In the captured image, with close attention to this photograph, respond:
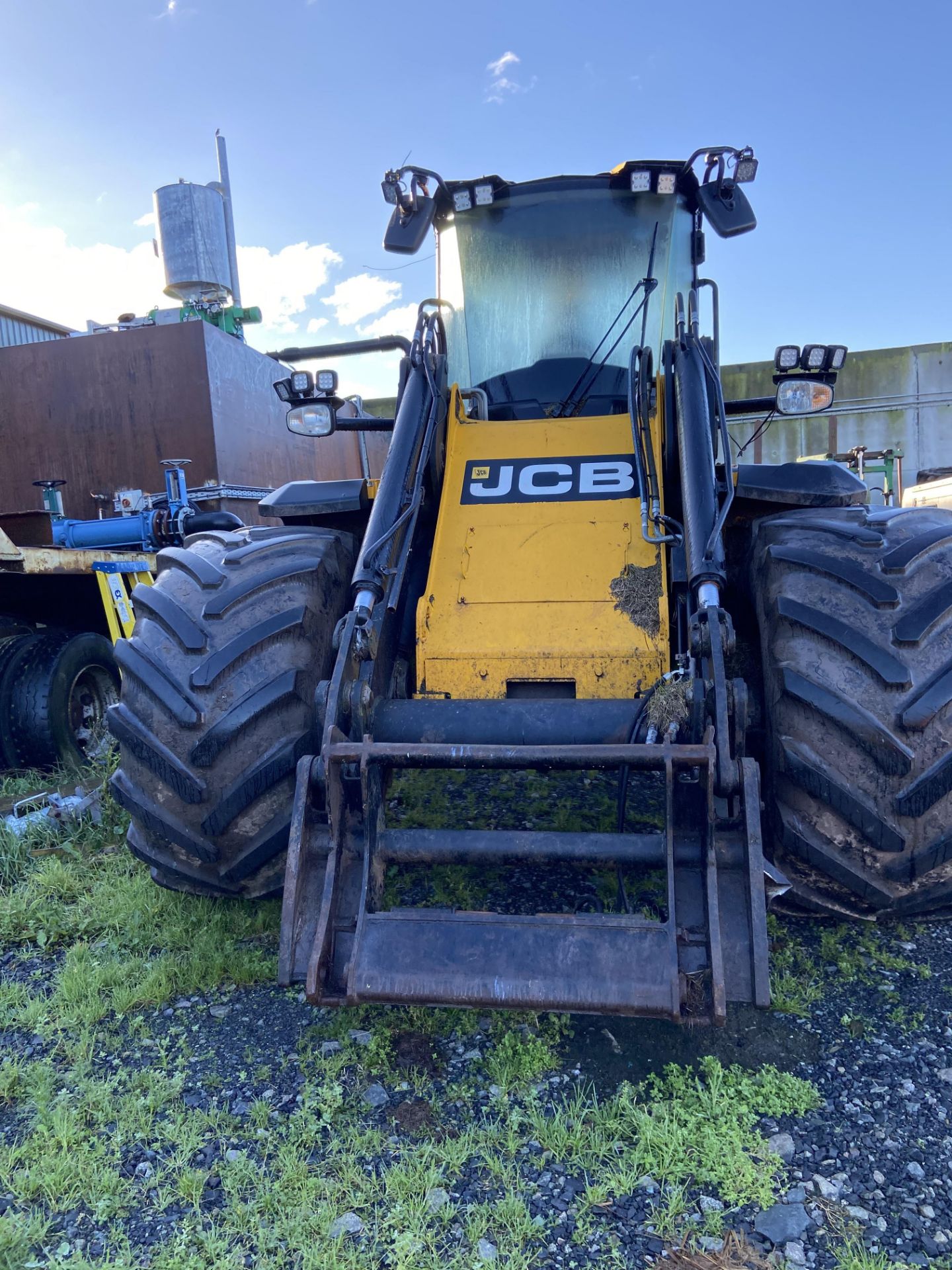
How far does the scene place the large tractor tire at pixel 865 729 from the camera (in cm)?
219

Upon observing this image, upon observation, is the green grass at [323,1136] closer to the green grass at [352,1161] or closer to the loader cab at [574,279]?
the green grass at [352,1161]

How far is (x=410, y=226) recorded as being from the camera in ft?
11.9

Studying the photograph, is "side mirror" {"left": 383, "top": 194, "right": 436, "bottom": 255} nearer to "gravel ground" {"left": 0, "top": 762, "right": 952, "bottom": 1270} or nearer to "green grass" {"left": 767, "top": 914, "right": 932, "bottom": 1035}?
"gravel ground" {"left": 0, "top": 762, "right": 952, "bottom": 1270}

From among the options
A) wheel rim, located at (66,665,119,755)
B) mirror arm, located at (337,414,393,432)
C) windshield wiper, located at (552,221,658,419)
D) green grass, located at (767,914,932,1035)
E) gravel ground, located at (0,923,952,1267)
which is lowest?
green grass, located at (767,914,932,1035)

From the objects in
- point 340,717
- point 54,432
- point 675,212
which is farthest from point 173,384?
point 340,717

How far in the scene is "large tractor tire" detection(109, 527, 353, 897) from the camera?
8.02ft

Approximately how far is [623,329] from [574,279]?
0.30 m

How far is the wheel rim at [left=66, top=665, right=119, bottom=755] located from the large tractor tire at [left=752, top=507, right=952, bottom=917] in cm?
424

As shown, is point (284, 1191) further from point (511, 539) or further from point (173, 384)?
point (173, 384)

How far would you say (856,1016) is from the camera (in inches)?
94.2

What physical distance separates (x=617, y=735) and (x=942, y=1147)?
3.87ft

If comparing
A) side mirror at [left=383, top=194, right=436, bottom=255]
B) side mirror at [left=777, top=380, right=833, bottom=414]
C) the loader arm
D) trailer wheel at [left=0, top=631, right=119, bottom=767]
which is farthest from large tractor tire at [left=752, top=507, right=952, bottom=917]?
trailer wheel at [left=0, top=631, right=119, bottom=767]

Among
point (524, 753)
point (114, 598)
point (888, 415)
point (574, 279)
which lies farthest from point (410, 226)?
point (888, 415)

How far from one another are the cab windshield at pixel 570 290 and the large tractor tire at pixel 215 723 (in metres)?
1.50
